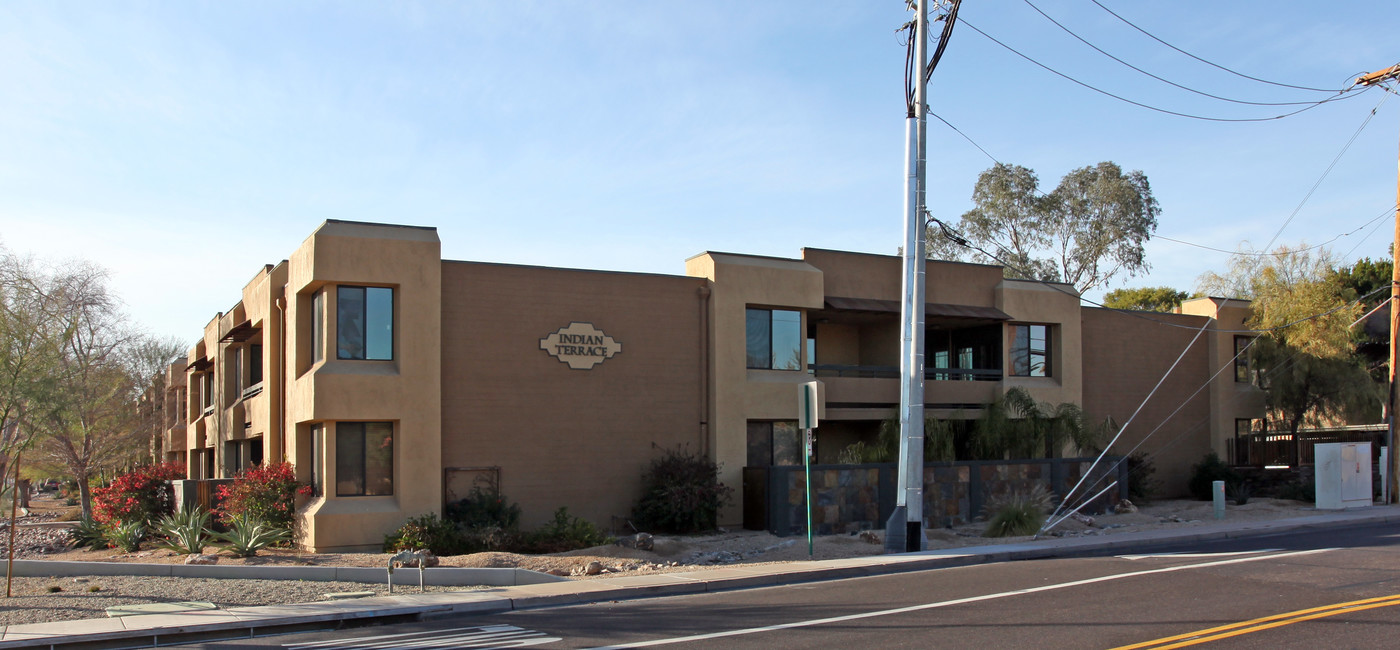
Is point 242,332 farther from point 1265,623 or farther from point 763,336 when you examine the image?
point 1265,623

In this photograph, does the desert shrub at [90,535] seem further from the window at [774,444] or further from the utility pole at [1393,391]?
the utility pole at [1393,391]

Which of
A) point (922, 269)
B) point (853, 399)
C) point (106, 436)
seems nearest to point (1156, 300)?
point (853, 399)

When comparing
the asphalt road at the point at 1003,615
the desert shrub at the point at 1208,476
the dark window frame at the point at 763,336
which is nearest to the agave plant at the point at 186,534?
the asphalt road at the point at 1003,615

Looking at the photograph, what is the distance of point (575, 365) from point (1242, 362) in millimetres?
22302

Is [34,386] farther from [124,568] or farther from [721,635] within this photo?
[721,635]

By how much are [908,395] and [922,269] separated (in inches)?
85.5

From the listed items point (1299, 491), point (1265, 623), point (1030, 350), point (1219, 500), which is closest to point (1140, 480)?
point (1299, 491)

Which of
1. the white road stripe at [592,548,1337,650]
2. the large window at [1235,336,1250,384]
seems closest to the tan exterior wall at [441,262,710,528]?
the white road stripe at [592,548,1337,650]

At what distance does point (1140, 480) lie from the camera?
28.7 m

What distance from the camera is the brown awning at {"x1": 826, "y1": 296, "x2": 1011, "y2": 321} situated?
2531cm

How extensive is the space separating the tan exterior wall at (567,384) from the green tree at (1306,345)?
62.3 feet

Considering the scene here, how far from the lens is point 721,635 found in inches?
417

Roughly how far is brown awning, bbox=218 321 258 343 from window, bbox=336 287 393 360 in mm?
7103

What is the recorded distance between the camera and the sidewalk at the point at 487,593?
37.1 feet
